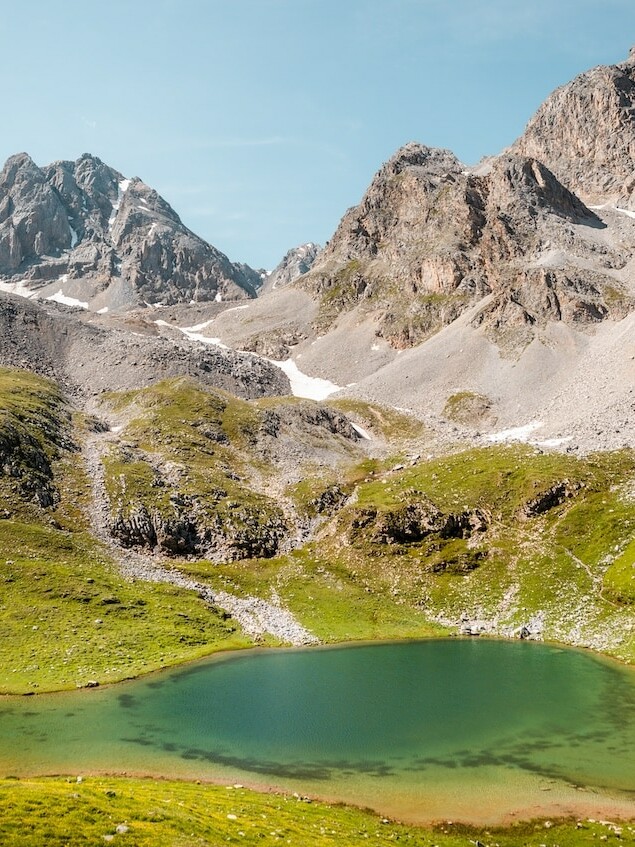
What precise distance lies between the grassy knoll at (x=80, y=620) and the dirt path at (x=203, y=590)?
230 cm

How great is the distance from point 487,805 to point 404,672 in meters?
24.8

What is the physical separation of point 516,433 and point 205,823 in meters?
116

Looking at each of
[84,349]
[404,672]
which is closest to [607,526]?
[404,672]

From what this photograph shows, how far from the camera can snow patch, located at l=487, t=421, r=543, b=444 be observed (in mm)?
121812

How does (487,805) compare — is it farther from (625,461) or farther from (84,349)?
(84,349)

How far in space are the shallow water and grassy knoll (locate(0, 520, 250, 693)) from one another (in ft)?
12.6

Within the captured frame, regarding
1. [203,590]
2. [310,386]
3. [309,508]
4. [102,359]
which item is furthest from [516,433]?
[102,359]

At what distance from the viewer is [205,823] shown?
2247cm

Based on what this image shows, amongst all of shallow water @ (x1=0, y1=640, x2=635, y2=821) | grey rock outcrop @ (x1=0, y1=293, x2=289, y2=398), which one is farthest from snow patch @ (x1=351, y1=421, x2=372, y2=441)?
shallow water @ (x1=0, y1=640, x2=635, y2=821)

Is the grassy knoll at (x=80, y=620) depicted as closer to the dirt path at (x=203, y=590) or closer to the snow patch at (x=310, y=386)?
the dirt path at (x=203, y=590)

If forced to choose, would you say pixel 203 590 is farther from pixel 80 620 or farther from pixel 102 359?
pixel 102 359

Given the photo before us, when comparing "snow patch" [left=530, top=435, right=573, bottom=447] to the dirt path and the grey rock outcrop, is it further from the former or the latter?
the grey rock outcrop

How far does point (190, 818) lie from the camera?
2253 centimetres

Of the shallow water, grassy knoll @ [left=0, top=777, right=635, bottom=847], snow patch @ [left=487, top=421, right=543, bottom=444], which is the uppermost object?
snow patch @ [left=487, top=421, right=543, bottom=444]
